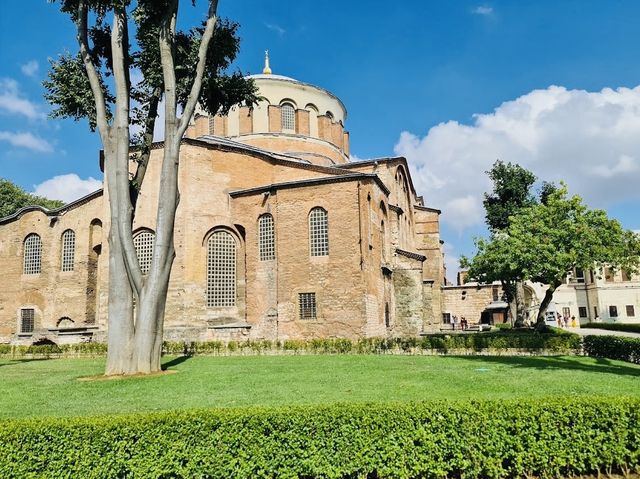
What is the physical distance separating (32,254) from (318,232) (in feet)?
56.6

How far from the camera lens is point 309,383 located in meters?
11.2

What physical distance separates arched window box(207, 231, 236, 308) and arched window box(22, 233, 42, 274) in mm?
11698

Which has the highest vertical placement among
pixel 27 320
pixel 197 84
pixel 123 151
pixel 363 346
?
pixel 197 84

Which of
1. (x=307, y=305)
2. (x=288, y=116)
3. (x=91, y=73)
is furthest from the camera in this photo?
(x=288, y=116)

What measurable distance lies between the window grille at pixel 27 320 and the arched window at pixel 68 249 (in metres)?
3.27

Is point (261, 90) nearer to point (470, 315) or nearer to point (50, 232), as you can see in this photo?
point (50, 232)

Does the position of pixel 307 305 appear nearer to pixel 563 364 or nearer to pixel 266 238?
pixel 266 238

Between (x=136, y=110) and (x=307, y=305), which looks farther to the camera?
(x=307, y=305)

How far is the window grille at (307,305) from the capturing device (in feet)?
70.8

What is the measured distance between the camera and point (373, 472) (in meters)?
5.86

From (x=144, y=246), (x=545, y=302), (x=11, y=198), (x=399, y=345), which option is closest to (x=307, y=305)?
(x=399, y=345)

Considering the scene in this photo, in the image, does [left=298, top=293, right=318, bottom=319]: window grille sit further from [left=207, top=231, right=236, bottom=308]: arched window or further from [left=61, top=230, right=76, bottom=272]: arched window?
[left=61, top=230, right=76, bottom=272]: arched window

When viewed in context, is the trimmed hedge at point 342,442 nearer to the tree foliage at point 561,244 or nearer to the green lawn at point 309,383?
the green lawn at point 309,383

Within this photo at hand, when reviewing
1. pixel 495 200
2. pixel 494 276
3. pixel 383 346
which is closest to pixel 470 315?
pixel 495 200
